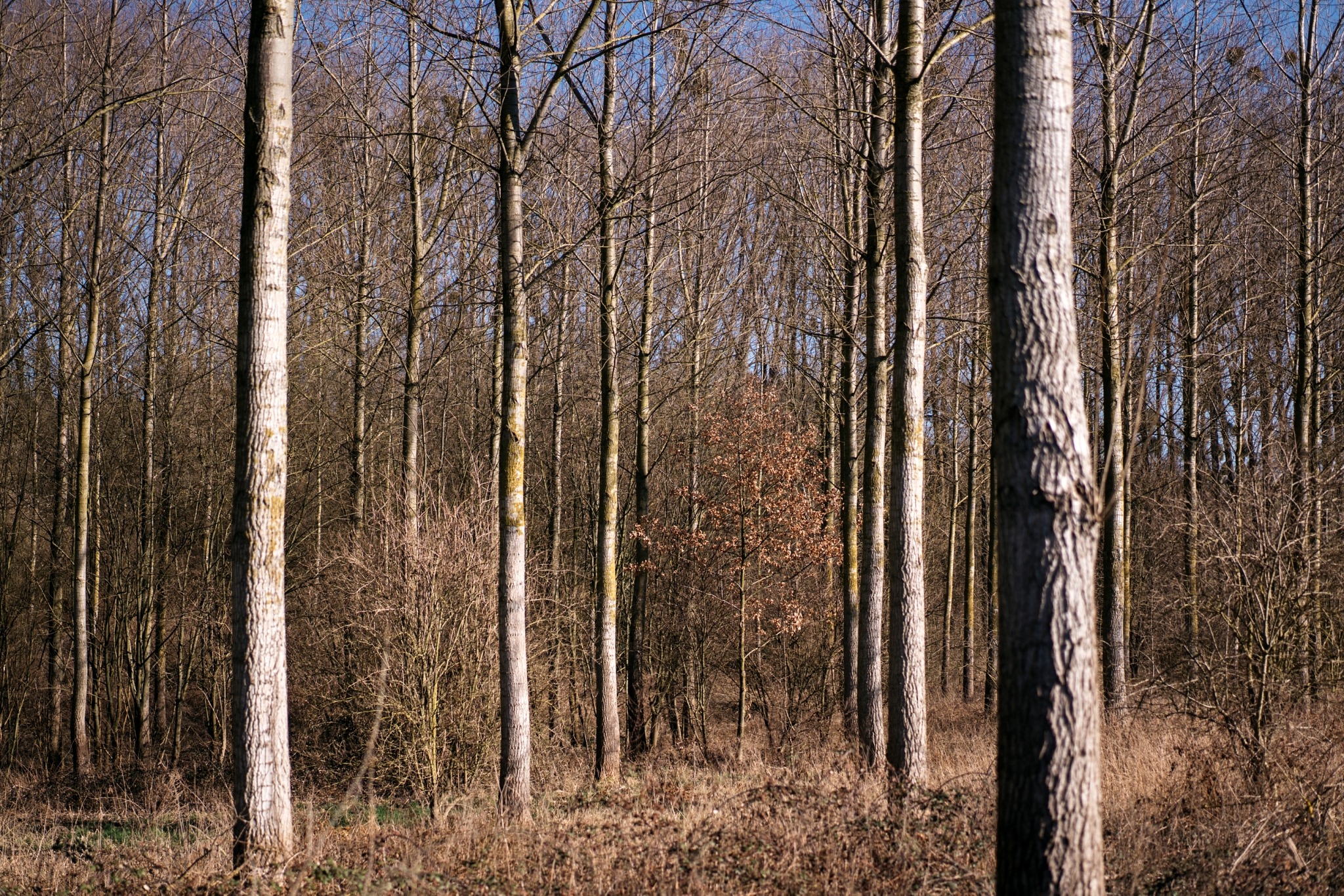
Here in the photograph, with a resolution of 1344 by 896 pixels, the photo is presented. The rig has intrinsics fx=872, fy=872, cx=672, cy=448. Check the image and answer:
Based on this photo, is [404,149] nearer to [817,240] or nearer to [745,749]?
[817,240]

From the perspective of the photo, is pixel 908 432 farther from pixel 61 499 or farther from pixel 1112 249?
pixel 61 499

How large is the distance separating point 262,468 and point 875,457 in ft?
18.8

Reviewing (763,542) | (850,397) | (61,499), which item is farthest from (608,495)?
(61,499)

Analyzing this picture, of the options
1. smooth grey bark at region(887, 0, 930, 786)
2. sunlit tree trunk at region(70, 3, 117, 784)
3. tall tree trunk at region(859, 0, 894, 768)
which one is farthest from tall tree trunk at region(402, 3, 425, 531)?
smooth grey bark at region(887, 0, 930, 786)

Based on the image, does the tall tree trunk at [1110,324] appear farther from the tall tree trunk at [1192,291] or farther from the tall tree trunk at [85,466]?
the tall tree trunk at [85,466]

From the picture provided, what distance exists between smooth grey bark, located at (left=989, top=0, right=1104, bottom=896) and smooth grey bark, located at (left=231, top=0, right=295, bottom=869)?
3961mm

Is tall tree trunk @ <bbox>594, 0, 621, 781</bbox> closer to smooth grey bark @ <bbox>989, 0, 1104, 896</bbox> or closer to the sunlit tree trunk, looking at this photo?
smooth grey bark @ <bbox>989, 0, 1104, 896</bbox>

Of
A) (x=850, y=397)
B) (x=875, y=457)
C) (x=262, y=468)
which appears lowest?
(x=262, y=468)

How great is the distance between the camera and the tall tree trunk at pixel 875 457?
881 cm

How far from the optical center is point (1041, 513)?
3369 mm

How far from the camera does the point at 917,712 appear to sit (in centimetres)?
720

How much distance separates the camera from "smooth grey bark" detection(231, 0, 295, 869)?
509cm

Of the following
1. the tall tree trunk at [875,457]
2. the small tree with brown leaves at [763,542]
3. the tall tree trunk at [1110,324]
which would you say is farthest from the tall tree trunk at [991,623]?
the tall tree trunk at [875,457]

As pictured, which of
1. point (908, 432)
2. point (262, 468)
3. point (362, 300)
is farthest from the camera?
point (362, 300)
